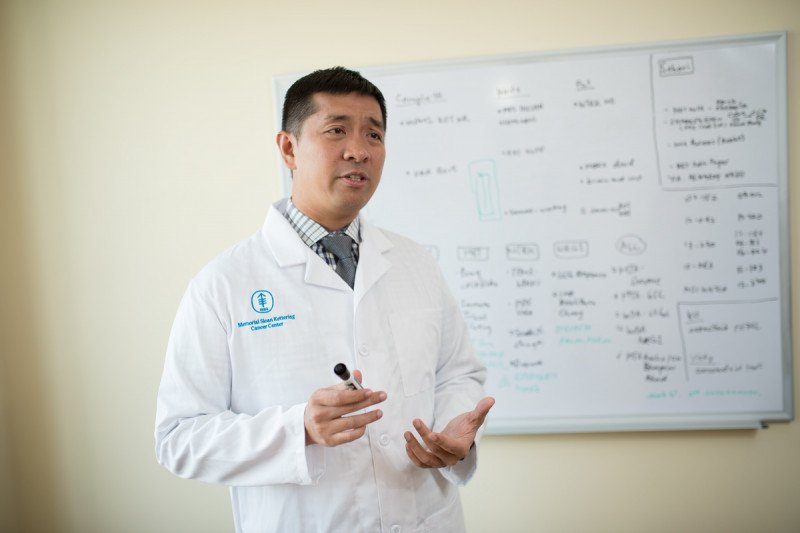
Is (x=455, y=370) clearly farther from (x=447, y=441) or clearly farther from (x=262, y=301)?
(x=262, y=301)

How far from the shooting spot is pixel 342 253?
1.31m

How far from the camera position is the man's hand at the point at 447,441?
1.10 metres

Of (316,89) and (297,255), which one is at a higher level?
(316,89)

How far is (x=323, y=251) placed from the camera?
1.31 meters

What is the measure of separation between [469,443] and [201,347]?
59cm

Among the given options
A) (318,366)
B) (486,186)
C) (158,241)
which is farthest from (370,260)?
(158,241)

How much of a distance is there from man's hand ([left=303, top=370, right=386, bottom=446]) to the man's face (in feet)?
1.39

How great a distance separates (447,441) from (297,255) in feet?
1.69

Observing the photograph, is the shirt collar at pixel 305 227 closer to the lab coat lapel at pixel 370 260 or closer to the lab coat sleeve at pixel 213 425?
the lab coat lapel at pixel 370 260

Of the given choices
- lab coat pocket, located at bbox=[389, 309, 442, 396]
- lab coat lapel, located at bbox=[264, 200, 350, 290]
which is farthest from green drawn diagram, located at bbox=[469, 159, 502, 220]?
lab coat lapel, located at bbox=[264, 200, 350, 290]

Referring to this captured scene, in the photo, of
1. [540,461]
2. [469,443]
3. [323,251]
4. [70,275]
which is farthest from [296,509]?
[70,275]

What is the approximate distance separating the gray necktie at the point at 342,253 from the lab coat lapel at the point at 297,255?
43 millimetres

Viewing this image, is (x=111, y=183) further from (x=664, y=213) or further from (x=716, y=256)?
(x=716, y=256)

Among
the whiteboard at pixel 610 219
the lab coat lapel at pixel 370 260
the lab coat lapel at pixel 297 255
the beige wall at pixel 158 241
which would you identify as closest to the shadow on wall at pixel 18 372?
the beige wall at pixel 158 241
